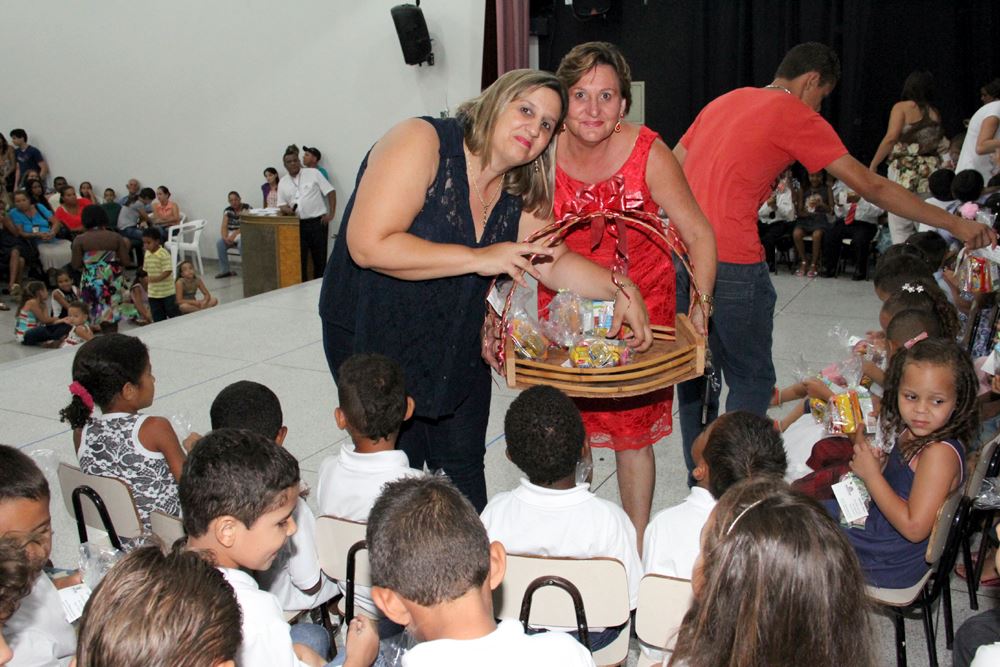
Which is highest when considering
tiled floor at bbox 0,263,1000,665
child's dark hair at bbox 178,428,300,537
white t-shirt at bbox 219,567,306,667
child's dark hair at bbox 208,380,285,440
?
child's dark hair at bbox 178,428,300,537

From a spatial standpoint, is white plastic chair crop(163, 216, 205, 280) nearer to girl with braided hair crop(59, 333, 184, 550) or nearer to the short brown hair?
girl with braided hair crop(59, 333, 184, 550)

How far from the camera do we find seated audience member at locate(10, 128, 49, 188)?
12.2m

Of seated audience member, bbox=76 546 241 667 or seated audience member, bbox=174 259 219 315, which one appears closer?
seated audience member, bbox=76 546 241 667

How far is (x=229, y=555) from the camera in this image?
6.04 feet

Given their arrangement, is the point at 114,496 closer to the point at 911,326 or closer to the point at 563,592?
the point at 563,592

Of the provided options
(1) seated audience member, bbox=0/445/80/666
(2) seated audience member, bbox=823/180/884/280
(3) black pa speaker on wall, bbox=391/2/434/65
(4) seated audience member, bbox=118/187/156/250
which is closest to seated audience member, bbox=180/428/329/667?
(1) seated audience member, bbox=0/445/80/666

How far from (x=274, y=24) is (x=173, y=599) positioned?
34.5 ft

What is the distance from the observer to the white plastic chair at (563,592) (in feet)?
6.08

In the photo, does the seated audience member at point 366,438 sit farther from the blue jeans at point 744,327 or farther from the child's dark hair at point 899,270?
the child's dark hair at point 899,270

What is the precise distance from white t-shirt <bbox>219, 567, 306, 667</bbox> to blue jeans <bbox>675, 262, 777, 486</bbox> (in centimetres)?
185

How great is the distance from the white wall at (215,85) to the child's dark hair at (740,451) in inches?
323

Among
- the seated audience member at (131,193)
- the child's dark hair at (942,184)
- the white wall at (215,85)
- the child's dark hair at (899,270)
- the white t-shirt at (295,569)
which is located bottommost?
the white t-shirt at (295,569)

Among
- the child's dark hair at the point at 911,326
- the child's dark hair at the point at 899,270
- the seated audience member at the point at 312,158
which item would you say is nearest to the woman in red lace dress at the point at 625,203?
the child's dark hair at the point at 911,326

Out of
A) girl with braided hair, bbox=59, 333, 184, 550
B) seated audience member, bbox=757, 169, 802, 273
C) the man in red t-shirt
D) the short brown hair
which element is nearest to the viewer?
the short brown hair
